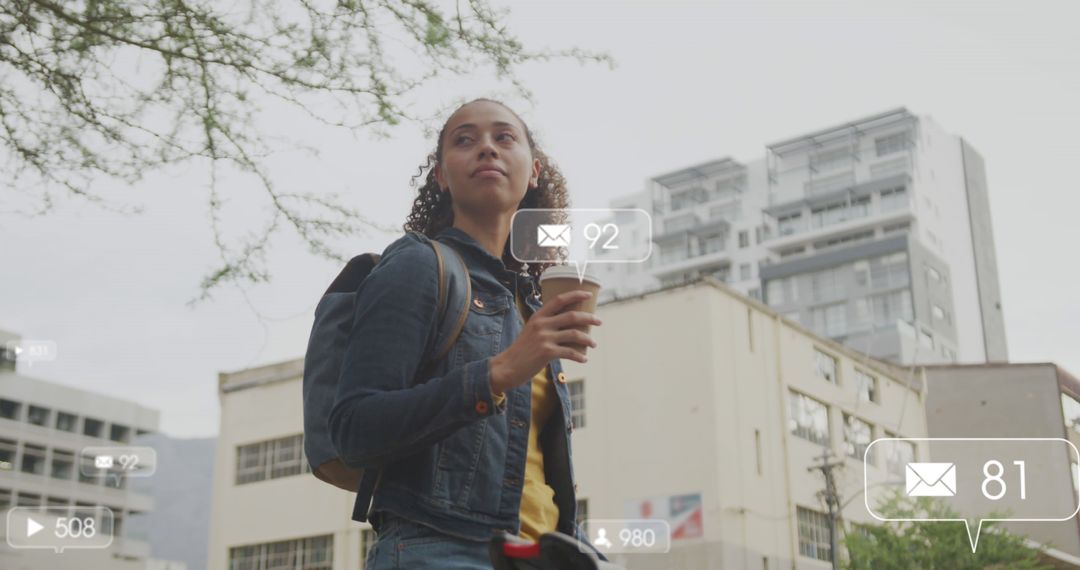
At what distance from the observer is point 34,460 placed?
4.18 metres

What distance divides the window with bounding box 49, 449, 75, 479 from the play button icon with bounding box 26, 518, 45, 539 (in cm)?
31

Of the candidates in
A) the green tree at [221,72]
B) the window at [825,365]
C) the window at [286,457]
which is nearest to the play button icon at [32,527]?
the green tree at [221,72]

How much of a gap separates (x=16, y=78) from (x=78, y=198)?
2.57 ft

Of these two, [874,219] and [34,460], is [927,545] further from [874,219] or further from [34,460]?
[34,460]

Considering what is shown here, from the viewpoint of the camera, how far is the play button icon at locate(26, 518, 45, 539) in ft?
14.3

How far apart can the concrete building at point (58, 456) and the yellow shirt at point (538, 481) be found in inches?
142

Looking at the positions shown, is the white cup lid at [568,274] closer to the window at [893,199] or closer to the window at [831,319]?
the window at [893,199]

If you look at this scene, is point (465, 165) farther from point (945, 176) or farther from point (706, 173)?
point (706, 173)

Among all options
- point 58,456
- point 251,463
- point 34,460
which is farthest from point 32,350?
point 251,463

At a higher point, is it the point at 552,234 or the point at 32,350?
the point at 32,350

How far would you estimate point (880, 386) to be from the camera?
7.30 m

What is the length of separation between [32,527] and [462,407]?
420 cm

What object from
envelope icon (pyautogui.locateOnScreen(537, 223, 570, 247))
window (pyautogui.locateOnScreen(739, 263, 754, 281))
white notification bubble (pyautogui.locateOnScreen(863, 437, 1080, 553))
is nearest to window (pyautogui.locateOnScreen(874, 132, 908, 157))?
white notification bubble (pyautogui.locateOnScreen(863, 437, 1080, 553))

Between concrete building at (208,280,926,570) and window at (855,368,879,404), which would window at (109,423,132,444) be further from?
window at (855,368,879,404)
